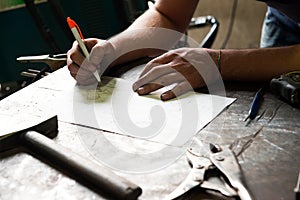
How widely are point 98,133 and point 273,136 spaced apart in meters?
0.32

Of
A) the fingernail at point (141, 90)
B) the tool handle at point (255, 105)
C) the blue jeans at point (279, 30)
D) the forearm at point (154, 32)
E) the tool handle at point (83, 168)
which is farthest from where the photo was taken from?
the blue jeans at point (279, 30)

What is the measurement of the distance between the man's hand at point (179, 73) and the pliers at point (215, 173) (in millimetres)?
229

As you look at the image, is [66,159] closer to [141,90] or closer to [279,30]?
[141,90]

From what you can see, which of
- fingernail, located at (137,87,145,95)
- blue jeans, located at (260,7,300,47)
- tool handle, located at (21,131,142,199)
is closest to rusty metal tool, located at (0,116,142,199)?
tool handle, located at (21,131,142,199)

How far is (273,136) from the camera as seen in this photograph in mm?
731

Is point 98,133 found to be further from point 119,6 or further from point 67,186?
point 119,6

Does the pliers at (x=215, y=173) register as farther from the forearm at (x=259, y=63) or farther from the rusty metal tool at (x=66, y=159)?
the forearm at (x=259, y=63)

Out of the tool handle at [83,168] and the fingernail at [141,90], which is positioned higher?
the tool handle at [83,168]

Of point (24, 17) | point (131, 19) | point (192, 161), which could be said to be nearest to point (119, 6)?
point (131, 19)

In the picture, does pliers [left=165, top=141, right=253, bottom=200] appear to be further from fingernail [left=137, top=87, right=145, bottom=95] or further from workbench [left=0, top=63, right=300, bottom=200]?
fingernail [left=137, top=87, right=145, bottom=95]

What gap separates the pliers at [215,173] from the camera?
1.94 feet

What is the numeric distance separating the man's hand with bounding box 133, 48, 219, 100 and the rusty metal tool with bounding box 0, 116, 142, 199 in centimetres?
24

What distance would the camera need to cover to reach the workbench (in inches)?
24.1

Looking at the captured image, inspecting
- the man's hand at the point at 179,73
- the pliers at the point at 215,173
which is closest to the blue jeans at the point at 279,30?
the man's hand at the point at 179,73
